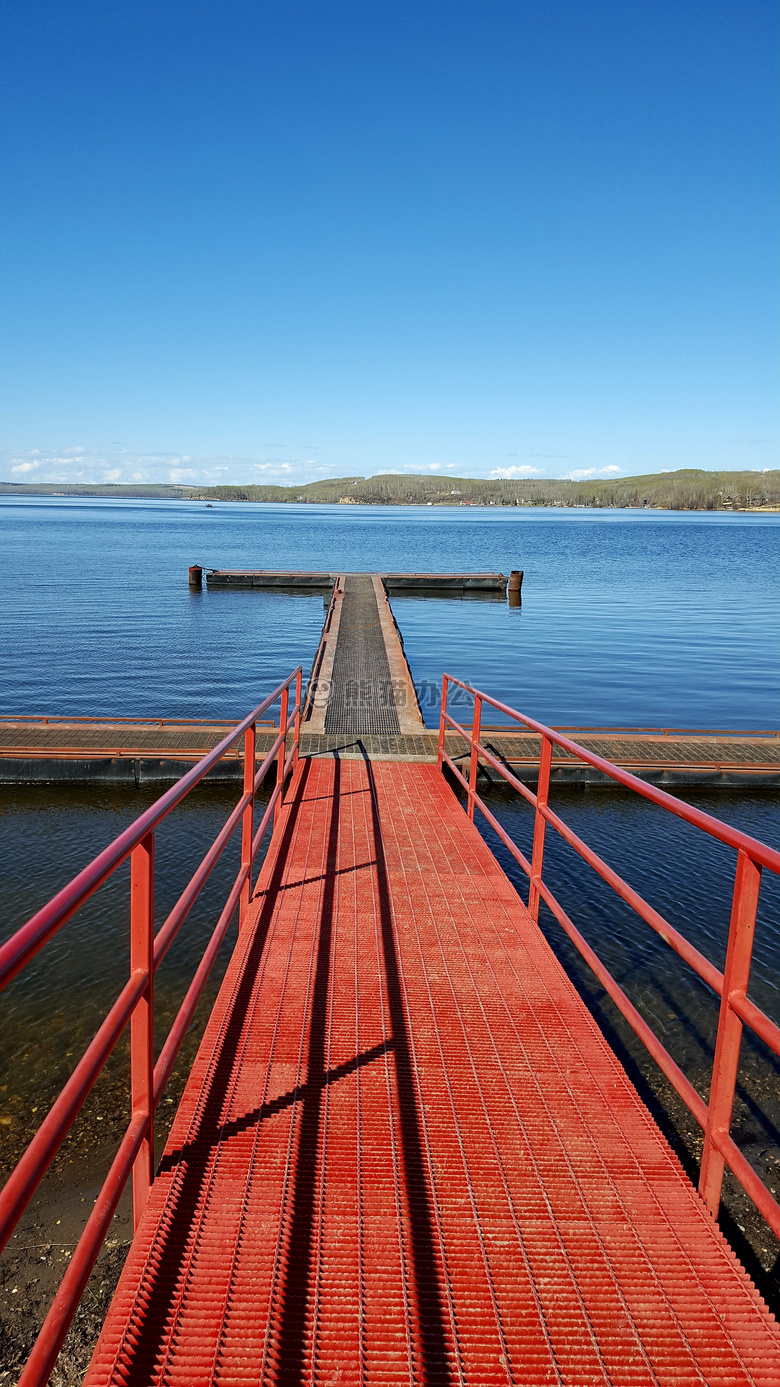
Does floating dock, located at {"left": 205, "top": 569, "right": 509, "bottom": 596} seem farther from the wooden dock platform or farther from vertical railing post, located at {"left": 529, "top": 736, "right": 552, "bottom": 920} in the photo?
vertical railing post, located at {"left": 529, "top": 736, "right": 552, "bottom": 920}

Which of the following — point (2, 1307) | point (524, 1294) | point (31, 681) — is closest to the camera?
point (524, 1294)

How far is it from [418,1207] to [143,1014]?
980mm

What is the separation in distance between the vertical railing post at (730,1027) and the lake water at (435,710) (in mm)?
1606

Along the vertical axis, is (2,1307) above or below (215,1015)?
below

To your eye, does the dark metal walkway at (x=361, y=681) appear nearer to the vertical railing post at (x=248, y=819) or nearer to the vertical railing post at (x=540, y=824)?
the vertical railing post at (x=248, y=819)

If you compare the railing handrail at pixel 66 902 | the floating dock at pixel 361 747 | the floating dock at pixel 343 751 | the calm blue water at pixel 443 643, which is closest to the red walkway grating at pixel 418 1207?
the railing handrail at pixel 66 902

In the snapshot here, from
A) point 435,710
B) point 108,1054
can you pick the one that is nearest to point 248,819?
point 108,1054

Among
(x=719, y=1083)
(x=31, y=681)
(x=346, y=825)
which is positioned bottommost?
(x=31, y=681)

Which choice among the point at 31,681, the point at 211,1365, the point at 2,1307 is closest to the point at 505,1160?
the point at 211,1365

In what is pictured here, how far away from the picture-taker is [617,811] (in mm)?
9914

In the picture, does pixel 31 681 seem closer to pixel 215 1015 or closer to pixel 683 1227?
pixel 215 1015

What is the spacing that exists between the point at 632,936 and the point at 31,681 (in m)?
14.7

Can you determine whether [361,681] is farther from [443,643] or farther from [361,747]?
[443,643]

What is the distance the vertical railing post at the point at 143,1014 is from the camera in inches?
80.7
